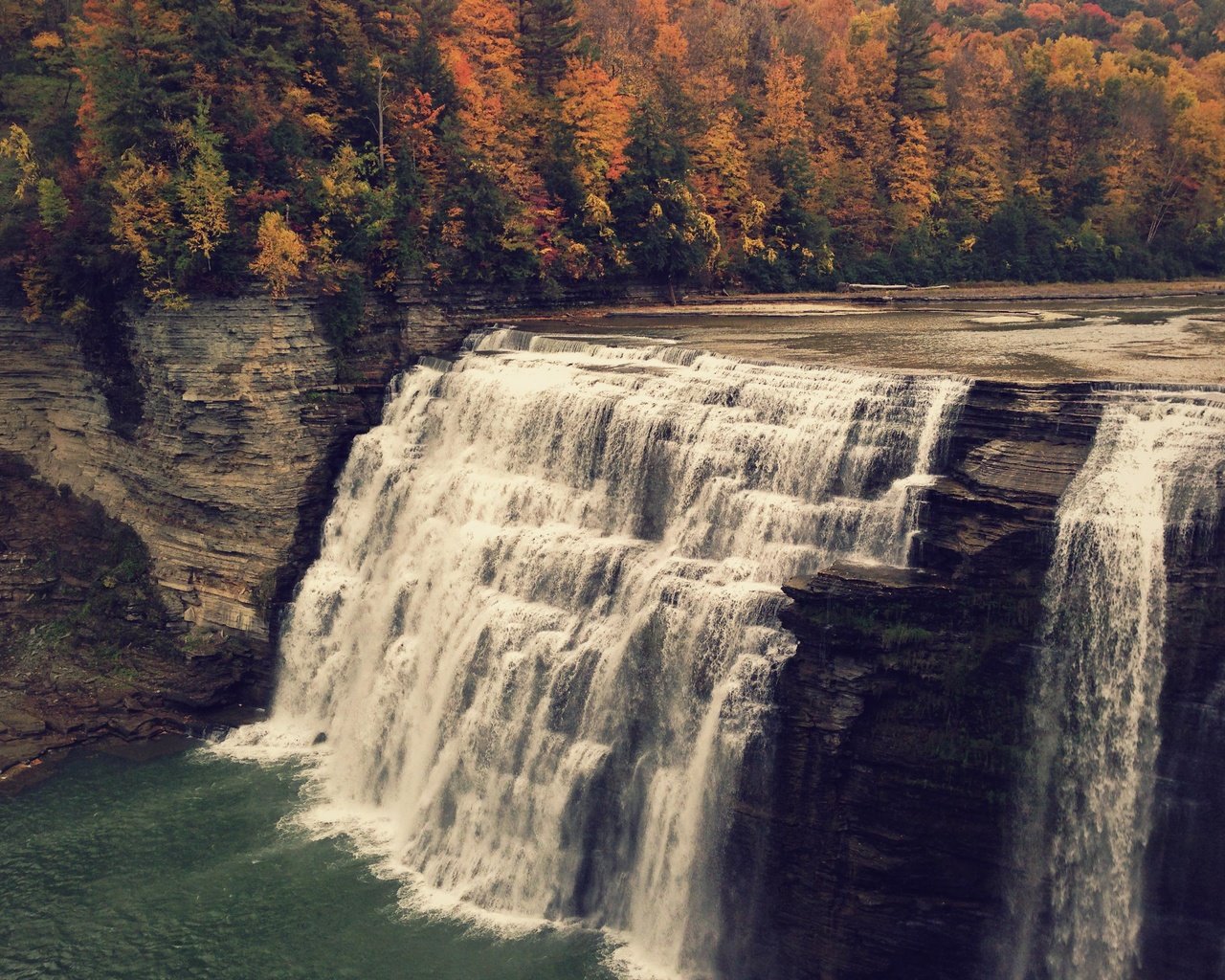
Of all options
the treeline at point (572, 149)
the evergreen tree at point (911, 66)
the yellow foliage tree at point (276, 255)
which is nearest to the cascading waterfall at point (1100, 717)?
the yellow foliage tree at point (276, 255)

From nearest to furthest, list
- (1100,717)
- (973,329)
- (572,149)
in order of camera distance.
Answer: (1100,717)
(973,329)
(572,149)

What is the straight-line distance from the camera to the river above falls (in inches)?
1278

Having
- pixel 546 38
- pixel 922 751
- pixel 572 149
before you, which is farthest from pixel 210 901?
pixel 546 38

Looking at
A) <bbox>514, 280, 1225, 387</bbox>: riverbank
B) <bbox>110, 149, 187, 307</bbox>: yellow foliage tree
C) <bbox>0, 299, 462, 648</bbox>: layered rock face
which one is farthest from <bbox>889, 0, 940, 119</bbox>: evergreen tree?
<bbox>110, 149, 187, 307</bbox>: yellow foliage tree

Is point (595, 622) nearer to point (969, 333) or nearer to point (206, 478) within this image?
point (206, 478)

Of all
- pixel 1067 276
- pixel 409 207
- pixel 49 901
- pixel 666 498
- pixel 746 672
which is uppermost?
pixel 1067 276

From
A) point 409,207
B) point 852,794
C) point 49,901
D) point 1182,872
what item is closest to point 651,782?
point 852,794

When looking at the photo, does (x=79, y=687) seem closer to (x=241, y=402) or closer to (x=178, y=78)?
(x=241, y=402)

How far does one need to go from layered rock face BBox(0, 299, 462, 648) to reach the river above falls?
8.69 metres

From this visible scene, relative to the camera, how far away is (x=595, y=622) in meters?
Answer: 28.3

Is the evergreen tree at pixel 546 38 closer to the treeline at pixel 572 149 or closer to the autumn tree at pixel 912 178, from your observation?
the treeline at pixel 572 149

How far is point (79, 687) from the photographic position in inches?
1436

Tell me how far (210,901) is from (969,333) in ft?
102

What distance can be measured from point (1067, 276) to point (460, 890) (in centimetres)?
4809
